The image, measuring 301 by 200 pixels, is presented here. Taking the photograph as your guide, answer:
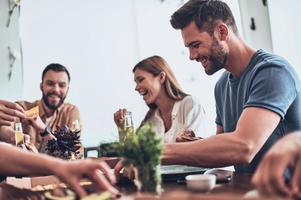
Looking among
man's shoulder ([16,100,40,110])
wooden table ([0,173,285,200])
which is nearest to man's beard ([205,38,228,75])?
wooden table ([0,173,285,200])

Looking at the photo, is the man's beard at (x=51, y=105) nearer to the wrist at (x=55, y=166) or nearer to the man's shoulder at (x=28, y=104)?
the man's shoulder at (x=28, y=104)

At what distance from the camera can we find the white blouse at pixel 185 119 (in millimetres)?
2396

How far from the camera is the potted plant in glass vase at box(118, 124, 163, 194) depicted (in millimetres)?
769

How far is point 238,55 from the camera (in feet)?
4.97

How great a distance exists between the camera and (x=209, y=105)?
126 inches

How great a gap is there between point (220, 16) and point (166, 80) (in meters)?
1.16

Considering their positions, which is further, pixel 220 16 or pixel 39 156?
pixel 220 16

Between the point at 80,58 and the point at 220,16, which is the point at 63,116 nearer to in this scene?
the point at 80,58

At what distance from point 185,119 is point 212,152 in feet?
4.21

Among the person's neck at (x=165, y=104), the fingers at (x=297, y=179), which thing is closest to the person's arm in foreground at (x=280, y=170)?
the fingers at (x=297, y=179)

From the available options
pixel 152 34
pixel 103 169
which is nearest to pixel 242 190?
pixel 103 169

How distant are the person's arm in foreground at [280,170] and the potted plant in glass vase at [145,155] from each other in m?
0.20

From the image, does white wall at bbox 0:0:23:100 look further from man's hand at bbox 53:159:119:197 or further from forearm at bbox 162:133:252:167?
man's hand at bbox 53:159:119:197

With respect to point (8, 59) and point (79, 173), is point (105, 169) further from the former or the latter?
point (8, 59)
